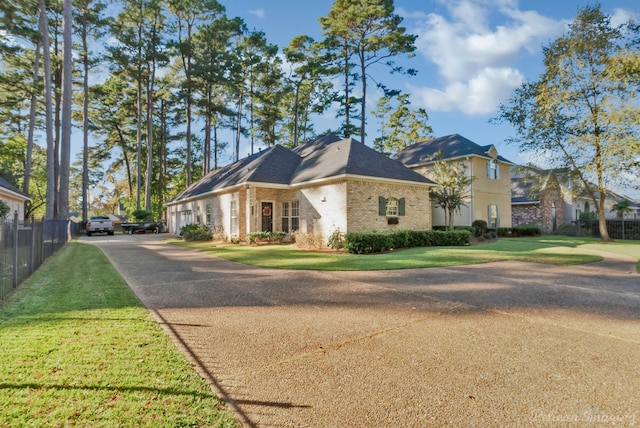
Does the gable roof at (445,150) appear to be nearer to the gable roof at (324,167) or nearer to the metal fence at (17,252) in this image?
the gable roof at (324,167)

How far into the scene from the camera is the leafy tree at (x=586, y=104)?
16.2 metres

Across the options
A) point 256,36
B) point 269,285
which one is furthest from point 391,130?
point 269,285

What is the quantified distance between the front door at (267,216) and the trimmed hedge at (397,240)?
6.22 m

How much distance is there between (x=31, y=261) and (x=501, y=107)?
23.5 metres

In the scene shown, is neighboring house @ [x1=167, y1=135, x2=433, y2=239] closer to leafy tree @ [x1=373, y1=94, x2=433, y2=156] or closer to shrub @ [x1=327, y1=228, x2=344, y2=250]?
shrub @ [x1=327, y1=228, x2=344, y2=250]

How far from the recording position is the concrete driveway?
7.95 feet

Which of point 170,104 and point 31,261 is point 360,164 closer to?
point 31,261

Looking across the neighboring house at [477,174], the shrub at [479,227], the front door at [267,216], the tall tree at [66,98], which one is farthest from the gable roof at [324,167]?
the tall tree at [66,98]

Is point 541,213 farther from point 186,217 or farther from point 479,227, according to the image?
point 186,217

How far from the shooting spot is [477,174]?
2167 centimetres

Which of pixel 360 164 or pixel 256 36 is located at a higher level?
pixel 256 36

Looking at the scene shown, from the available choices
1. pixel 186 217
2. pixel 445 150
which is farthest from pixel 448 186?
pixel 186 217

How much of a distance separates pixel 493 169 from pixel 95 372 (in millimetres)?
24686

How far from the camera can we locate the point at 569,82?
711 inches
